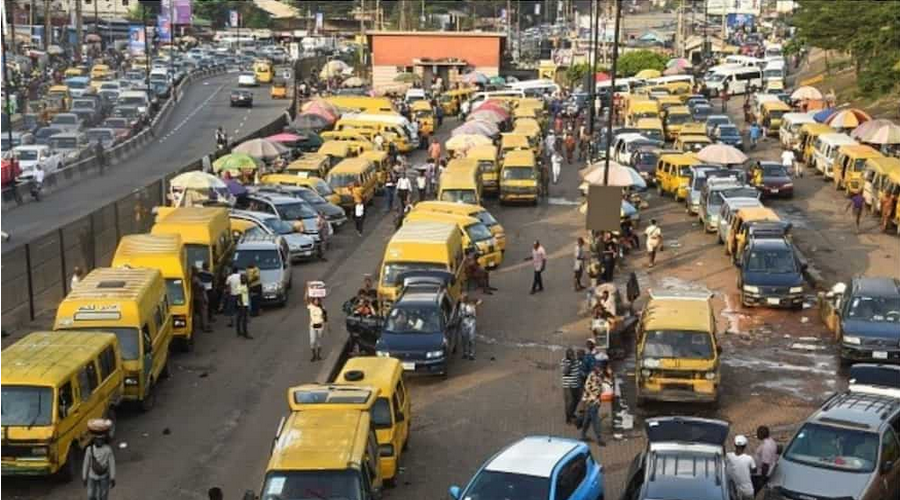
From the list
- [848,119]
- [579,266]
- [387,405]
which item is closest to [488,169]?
[579,266]

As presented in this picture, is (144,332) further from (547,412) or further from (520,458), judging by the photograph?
(520,458)

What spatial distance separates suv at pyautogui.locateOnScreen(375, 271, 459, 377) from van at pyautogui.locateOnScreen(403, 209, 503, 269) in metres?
7.98

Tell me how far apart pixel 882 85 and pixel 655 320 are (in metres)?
44.9

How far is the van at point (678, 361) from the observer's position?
902 inches

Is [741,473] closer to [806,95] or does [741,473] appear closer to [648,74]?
[806,95]

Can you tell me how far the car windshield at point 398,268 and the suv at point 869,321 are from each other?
845 cm

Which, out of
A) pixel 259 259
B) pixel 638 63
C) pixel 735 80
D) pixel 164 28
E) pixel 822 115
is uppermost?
pixel 164 28

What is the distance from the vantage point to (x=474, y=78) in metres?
92.8

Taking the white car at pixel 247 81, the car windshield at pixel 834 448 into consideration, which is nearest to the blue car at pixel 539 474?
the car windshield at pixel 834 448

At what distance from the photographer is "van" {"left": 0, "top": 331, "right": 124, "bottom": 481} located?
1852cm

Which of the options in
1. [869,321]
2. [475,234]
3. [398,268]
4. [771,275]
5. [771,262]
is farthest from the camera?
[475,234]

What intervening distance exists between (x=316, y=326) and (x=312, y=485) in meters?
10.4

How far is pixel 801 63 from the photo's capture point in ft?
360

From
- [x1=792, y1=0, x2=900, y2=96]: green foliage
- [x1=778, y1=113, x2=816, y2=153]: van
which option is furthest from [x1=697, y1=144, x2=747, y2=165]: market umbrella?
[x1=792, y1=0, x2=900, y2=96]: green foliage
